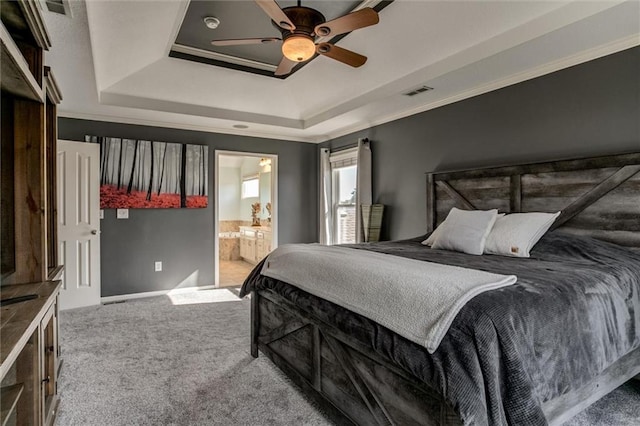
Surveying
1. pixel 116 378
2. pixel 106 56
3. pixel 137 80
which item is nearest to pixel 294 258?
pixel 116 378

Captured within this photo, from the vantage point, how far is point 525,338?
1.35 meters

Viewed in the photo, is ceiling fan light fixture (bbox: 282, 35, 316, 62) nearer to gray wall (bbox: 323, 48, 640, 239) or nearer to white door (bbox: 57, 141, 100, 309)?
gray wall (bbox: 323, 48, 640, 239)

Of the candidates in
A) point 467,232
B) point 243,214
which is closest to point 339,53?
point 467,232

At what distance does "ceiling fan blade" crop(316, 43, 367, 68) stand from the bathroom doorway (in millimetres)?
3661

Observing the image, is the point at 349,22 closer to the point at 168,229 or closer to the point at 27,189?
the point at 27,189

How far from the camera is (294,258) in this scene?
96.1 inches

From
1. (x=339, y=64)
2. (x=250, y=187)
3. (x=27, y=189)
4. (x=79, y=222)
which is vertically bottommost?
(x=79, y=222)

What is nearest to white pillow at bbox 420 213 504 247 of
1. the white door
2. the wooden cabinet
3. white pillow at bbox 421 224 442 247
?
white pillow at bbox 421 224 442 247

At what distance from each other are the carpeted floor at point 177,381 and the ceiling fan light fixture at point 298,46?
2256mm

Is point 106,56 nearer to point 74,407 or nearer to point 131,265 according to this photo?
point 131,265

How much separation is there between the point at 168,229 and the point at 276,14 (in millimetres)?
3698

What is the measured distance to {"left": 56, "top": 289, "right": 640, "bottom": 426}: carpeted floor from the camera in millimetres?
2023

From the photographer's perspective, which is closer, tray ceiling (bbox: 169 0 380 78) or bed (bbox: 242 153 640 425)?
bed (bbox: 242 153 640 425)

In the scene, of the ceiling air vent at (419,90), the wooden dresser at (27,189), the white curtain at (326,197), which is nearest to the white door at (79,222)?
the wooden dresser at (27,189)
